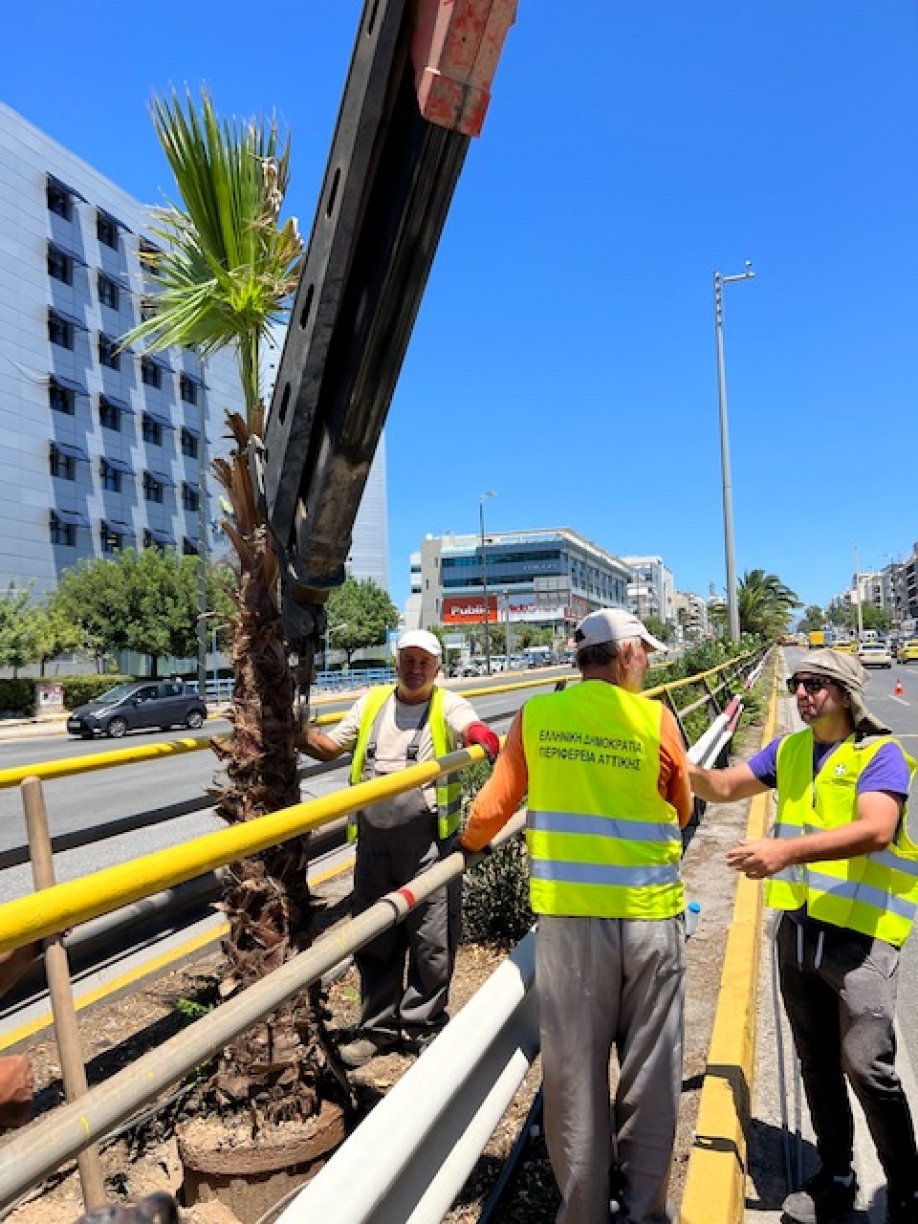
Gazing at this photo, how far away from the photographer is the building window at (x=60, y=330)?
49.2 metres

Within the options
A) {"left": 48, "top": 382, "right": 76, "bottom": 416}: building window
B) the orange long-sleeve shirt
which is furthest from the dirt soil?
{"left": 48, "top": 382, "right": 76, "bottom": 416}: building window

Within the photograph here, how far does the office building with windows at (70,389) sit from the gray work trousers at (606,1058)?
42.4 m

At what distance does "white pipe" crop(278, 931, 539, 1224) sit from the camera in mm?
1406

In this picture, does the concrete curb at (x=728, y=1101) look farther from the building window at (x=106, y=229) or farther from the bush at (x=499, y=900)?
the building window at (x=106, y=229)

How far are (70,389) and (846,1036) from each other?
54348 millimetres

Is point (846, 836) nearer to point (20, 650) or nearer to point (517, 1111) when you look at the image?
point (517, 1111)

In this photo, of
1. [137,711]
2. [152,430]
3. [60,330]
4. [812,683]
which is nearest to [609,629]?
[812,683]

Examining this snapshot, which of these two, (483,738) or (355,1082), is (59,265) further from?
(355,1082)

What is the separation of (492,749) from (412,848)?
652 millimetres

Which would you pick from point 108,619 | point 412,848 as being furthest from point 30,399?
point 412,848

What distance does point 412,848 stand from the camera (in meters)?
3.92

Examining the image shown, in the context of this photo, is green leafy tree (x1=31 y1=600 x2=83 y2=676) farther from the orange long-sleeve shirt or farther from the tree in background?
the orange long-sleeve shirt

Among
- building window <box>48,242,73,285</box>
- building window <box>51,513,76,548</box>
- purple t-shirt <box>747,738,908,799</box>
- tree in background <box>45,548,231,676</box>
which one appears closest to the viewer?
purple t-shirt <box>747,738,908,799</box>

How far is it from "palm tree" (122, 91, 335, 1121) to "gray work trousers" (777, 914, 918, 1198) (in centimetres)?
171
